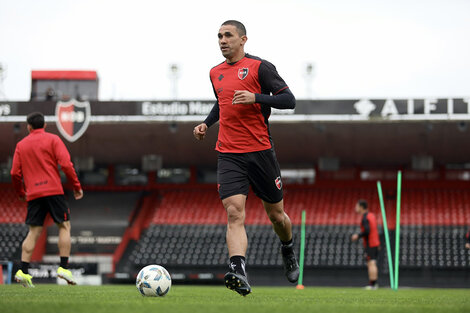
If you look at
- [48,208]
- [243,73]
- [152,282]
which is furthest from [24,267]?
[243,73]

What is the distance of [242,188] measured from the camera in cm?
564

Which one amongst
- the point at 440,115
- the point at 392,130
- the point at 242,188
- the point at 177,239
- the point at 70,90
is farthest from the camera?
the point at 70,90

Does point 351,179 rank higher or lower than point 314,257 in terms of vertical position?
higher

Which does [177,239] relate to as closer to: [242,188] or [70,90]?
[70,90]

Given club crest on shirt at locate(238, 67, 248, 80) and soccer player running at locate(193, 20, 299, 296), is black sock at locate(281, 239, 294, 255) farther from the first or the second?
club crest on shirt at locate(238, 67, 248, 80)

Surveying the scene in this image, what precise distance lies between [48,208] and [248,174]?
342cm

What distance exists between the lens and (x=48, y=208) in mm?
8195

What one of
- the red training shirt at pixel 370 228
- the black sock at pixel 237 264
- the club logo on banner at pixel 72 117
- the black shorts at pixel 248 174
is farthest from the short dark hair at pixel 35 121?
the club logo on banner at pixel 72 117

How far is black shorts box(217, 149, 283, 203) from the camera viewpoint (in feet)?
18.5

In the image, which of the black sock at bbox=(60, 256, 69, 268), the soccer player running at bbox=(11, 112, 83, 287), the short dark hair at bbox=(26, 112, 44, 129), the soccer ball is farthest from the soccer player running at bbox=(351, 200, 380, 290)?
the soccer ball

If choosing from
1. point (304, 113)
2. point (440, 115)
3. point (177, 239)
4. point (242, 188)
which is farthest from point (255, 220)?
point (242, 188)

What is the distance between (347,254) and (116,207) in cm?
876

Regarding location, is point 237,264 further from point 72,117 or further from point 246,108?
point 72,117

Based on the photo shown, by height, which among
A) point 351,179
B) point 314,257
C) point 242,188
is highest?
point 242,188
